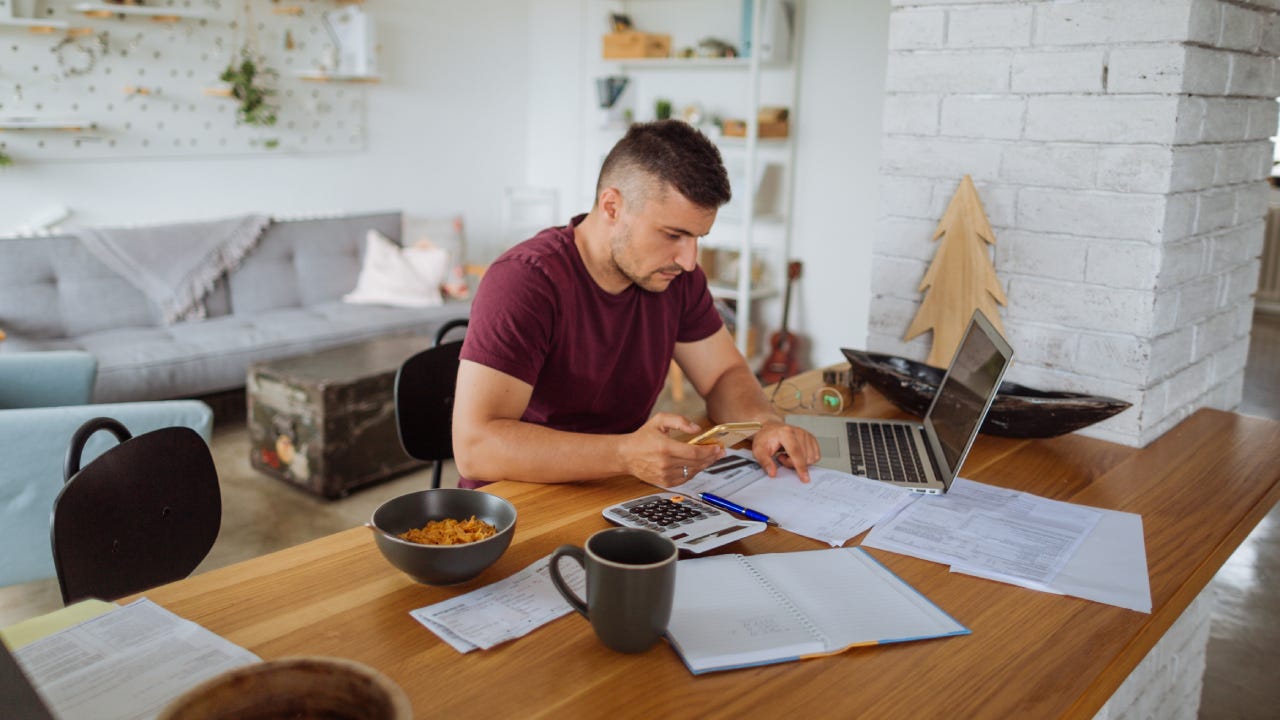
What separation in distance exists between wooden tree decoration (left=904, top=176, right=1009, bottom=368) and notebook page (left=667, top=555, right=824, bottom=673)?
99 centimetres

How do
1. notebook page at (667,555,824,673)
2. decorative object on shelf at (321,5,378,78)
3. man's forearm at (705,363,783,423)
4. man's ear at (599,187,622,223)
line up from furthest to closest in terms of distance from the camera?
decorative object on shelf at (321,5,378,78) < man's forearm at (705,363,783,423) < man's ear at (599,187,622,223) < notebook page at (667,555,824,673)

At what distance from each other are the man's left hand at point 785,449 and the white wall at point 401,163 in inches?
145

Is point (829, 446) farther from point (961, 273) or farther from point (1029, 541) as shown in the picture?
point (961, 273)

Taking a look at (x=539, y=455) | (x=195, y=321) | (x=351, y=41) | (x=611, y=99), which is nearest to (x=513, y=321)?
(x=539, y=455)

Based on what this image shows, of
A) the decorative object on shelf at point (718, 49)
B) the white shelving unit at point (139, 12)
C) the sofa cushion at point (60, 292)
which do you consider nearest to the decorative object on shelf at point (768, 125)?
the decorative object on shelf at point (718, 49)

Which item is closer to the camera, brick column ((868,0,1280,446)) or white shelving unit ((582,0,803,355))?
brick column ((868,0,1280,446))

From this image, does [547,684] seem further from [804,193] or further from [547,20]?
[547,20]

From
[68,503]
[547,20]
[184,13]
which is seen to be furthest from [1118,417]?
[547,20]

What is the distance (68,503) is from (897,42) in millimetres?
1665

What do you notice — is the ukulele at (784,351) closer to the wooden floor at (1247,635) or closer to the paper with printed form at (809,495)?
the wooden floor at (1247,635)

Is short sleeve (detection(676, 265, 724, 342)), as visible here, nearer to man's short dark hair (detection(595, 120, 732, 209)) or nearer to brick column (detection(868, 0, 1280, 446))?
man's short dark hair (detection(595, 120, 732, 209))

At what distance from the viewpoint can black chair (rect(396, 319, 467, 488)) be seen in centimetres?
190

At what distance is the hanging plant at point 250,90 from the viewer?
441cm

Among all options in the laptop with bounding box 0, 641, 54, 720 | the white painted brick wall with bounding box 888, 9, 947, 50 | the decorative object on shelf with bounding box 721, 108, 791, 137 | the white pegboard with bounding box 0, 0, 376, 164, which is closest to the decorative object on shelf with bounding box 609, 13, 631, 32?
the decorative object on shelf with bounding box 721, 108, 791, 137
